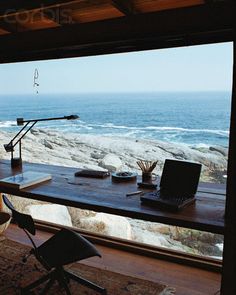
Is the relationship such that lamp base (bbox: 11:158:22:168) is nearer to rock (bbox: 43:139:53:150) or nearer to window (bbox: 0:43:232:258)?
window (bbox: 0:43:232:258)

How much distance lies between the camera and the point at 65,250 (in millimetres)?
1896

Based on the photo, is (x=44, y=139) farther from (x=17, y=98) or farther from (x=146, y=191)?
(x=146, y=191)

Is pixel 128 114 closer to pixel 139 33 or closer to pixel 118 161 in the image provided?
pixel 118 161

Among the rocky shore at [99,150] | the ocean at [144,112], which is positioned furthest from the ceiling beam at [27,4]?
the ocean at [144,112]

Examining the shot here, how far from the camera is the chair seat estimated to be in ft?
5.85

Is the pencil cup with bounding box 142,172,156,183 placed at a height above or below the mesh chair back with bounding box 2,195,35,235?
above

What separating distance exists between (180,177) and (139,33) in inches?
37.7

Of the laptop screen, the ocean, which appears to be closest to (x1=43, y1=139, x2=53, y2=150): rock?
the ocean

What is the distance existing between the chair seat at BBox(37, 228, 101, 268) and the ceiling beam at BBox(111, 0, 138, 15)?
1538mm

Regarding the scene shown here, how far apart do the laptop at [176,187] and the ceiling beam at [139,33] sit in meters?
0.81

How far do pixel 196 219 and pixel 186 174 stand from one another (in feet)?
1.45

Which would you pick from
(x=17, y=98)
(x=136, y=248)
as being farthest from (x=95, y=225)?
(x=17, y=98)

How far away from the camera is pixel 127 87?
12633 mm

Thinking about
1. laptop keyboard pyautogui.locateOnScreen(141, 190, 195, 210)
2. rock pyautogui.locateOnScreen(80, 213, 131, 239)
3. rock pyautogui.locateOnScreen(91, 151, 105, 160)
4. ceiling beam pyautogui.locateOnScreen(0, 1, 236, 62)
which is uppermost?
ceiling beam pyautogui.locateOnScreen(0, 1, 236, 62)
